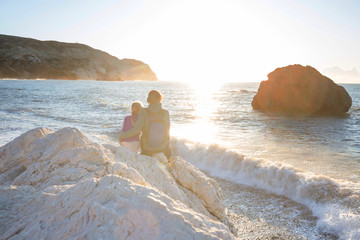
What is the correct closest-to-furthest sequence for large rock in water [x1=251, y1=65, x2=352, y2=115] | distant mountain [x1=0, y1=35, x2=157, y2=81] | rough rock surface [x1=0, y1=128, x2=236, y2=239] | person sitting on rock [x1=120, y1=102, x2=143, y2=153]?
rough rock surface [x1=0, y1=128, x2=236, y2=239]
person sitting on rock [x1=120, y1=102, x2=143, y2=153]
large rock in water [x1=251, y1=65, x2=352, y2=115]
distant mountain [x1=0, y1=35, x2=157, y2=81]

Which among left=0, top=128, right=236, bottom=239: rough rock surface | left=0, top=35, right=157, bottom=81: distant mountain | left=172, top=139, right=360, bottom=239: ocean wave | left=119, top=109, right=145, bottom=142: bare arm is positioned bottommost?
left=172, top=139, right=360, bottom=239: ocean wave

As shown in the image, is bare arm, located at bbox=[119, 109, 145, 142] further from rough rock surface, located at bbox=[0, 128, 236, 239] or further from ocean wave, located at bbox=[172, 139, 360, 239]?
ocean wave, located at bbox=[172, 139, 360, 239]

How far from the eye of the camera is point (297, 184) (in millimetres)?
6289

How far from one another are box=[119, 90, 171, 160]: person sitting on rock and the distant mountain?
127 m

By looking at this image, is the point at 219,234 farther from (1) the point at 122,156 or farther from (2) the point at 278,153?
(2) the point at 278,153

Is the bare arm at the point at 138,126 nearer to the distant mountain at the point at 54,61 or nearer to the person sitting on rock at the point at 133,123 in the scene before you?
the person sitting on rock at the point at 133,123

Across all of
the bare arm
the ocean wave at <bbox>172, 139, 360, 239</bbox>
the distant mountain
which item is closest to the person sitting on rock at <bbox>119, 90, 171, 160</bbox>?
the bare arm

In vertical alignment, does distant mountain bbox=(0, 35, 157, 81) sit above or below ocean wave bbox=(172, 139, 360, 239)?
above

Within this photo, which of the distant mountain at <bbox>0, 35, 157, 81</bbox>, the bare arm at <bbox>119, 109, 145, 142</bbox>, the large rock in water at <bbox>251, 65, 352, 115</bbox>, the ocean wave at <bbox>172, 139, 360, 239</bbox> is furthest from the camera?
the distant mountain at <bbox>0, 35, 157, 81</bbox>

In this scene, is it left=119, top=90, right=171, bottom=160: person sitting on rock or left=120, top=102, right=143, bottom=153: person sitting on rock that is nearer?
left=119, top=90, right=171, bottom=160: person sitting on rock

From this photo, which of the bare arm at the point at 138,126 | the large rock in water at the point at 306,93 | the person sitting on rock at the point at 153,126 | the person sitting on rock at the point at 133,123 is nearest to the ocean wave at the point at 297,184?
the person sitting on rock at the point at 133,123

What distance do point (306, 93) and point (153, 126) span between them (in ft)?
82.3

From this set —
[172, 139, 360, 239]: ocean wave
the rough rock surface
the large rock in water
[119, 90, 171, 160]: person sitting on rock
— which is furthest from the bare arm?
the large rock in water

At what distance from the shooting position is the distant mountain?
111875 millimetres
